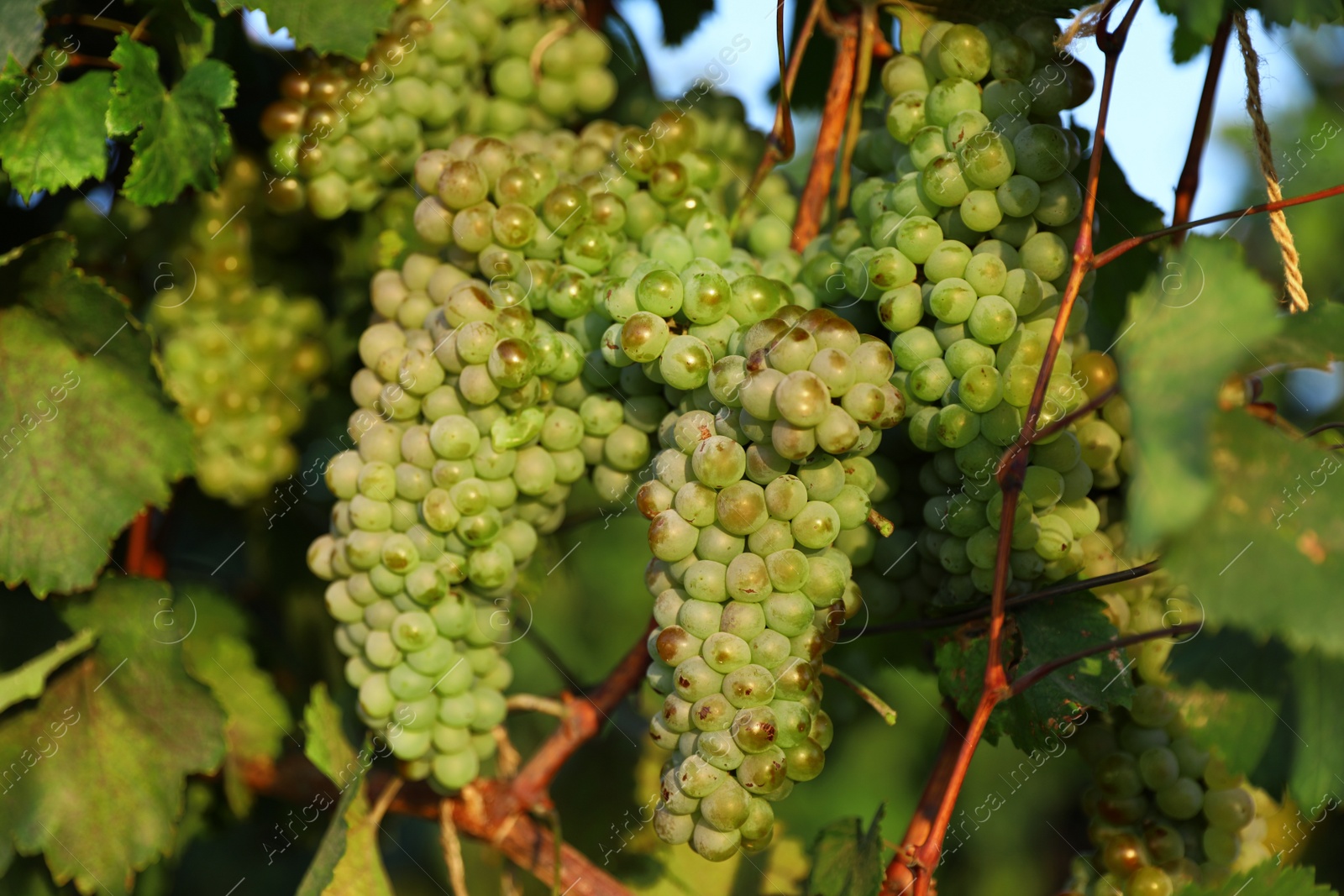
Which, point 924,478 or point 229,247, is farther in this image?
point 229,247

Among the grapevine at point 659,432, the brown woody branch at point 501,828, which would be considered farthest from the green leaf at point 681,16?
the brown woody branch at point 501,828

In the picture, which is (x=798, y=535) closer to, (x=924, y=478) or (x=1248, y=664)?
(x=924, y=478)

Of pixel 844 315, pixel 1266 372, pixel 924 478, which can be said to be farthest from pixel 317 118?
pixel 1266 372

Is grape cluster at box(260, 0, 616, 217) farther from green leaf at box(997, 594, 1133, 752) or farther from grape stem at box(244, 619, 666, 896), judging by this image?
green leaf at box(997, 594, 1133, 752)

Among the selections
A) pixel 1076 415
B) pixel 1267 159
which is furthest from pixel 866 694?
pixel 1267 159

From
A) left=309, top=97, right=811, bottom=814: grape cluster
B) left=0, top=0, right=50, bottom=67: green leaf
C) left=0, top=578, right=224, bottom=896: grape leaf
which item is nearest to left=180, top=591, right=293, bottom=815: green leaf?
left=0, top=578, right=224, bottom=896: grape leaf

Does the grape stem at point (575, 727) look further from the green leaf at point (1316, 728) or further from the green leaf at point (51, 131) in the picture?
the green leaf at point (51, 131)
